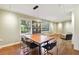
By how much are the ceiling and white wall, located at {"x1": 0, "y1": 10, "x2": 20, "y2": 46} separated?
149 millimetres

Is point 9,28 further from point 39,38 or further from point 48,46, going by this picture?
point 48,46

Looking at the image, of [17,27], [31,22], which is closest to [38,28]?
[31,22]

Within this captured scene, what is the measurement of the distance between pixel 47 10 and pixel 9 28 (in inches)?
33.1

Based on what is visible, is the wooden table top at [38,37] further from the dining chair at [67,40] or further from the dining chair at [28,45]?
the dining chair at [67,40]

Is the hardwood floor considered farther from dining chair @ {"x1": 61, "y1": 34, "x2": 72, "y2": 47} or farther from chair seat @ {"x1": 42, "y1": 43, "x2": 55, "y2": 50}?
chair seat @ {"x1": 42, "y1": 43, "x2": 55, "y2": 50}

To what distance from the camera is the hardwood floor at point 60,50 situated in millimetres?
2004

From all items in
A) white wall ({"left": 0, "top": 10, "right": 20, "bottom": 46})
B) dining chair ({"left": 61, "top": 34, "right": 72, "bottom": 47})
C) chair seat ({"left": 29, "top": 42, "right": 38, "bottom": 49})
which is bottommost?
chair seat ({"left": 29, "top": 42, "right": 38, "bottom": 49})

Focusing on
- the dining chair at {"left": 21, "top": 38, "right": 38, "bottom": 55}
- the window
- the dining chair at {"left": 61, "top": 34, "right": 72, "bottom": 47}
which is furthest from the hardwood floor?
the window

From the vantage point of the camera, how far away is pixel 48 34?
7.34 feet

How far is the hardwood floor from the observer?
2.00 m

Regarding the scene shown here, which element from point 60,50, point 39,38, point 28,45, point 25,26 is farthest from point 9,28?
point 60,50
